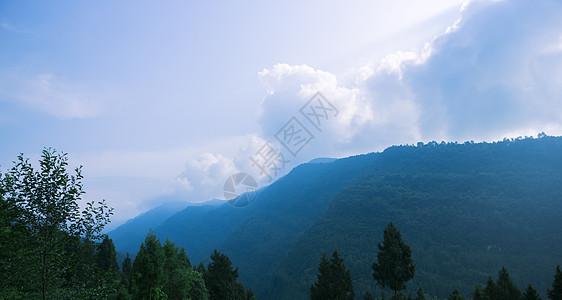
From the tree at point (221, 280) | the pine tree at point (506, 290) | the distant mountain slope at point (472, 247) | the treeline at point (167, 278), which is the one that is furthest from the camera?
the distant mountain slope at point (472, 247)

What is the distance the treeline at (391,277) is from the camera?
29.4m

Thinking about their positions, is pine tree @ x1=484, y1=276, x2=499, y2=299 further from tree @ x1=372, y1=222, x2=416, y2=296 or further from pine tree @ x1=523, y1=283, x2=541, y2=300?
tree @ x1=372, y1=222, x2=416, y2=296

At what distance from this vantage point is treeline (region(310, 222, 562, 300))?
2941 centimetres

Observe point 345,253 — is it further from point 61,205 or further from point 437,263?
point 61,205

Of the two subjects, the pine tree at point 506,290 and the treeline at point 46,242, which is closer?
the treeline at point 46,242

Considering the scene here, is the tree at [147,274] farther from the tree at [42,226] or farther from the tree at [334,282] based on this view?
the tree at [334,282]

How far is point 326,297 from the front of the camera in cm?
3366

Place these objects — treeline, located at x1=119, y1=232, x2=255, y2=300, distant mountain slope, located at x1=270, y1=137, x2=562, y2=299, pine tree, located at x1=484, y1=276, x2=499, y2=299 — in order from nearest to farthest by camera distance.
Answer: treeline, located at x1=119, y1=232, x2=255, y2=300
pine tree, located at x1=484, y1=276, x2=499, y2=299
distant mountain slope, located at x1=270, y1=137, x2=562, y2=299

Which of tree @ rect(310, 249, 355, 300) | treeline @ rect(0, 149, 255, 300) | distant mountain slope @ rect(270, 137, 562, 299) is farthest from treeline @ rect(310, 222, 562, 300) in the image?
distant mountain slope @ rect(270, 137, 562, 299)

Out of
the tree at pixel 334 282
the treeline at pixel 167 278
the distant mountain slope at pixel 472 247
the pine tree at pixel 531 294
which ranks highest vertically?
the treeline at pixel 167 278

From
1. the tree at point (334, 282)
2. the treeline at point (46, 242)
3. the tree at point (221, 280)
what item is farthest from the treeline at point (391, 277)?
the treeline at point (46, 242)

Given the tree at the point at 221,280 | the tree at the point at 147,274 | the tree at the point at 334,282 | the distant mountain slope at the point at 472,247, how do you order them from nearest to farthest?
the tree at the point at 147,274 < the tree at the point at 334,282 < the tree at the point at 221,280 < the distant mountain slope at the point at 472,247

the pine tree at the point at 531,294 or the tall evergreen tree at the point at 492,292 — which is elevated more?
the pine tree at the point at 531,294

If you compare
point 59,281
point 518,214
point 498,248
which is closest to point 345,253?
point 498,248
